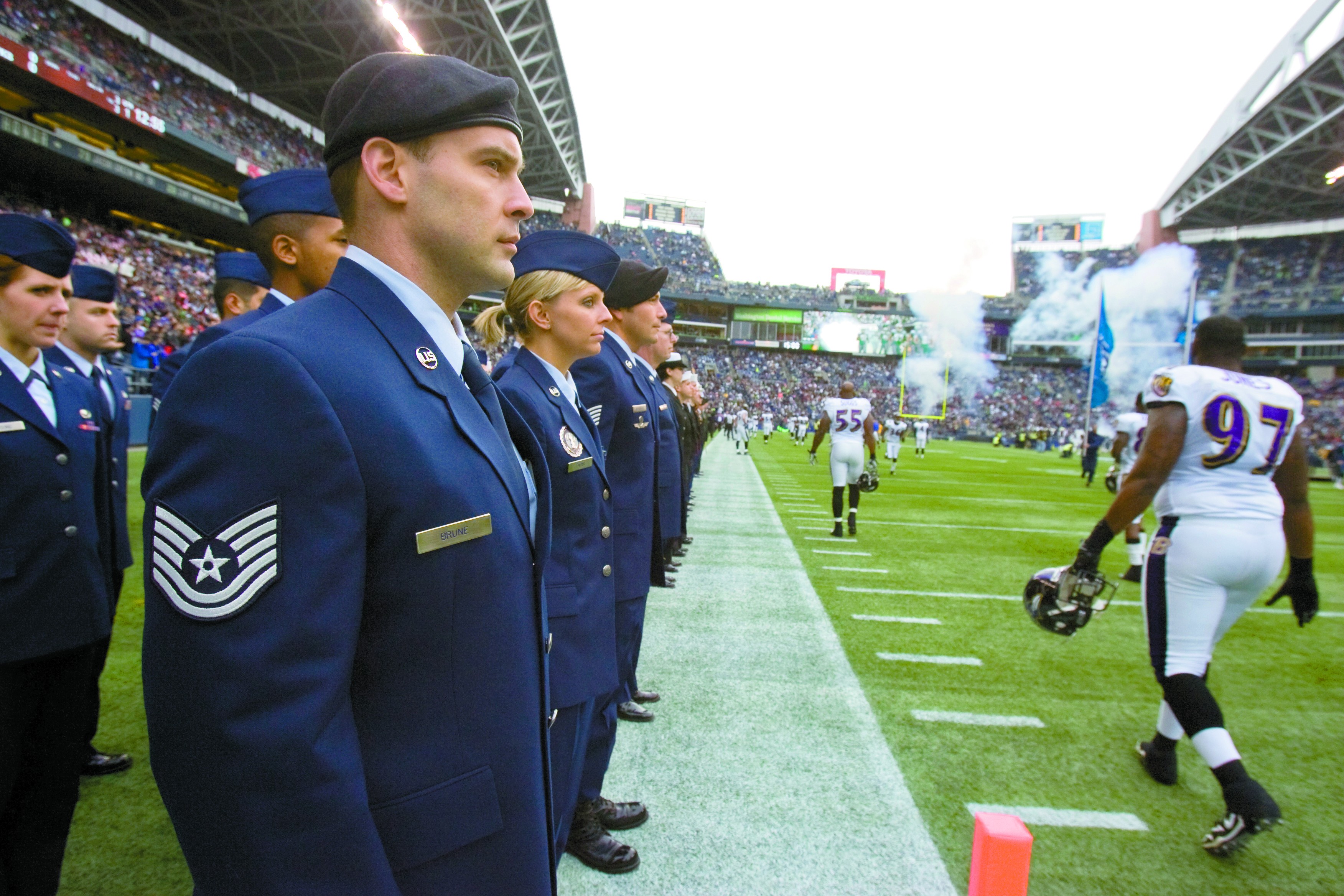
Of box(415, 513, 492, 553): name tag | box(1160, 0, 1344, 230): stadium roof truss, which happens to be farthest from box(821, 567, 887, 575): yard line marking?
box(1160, 0, 1344, 230): stadium roof truss

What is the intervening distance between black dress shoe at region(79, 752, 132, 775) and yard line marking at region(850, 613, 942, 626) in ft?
15.5

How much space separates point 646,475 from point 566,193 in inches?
1937

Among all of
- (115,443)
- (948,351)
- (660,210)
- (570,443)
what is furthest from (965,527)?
(660,210)

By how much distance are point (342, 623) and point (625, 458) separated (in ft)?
7.49

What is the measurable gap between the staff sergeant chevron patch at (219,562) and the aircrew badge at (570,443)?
1.43 meters

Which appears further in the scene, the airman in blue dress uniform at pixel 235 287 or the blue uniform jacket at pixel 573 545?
the airman in blue dress uniform at pixel 235 287

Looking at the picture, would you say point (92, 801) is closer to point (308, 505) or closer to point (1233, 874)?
point (308, 505)

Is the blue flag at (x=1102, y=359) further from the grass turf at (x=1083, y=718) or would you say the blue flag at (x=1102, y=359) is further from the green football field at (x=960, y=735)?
the green football field at (x=960, y=735)

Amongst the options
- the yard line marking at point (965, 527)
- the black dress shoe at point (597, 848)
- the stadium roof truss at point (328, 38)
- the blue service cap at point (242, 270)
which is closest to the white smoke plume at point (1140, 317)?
the stadium roof truss at point (328, 38)

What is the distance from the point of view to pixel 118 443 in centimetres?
379

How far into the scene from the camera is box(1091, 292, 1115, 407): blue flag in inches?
803

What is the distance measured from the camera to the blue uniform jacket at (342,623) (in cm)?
86

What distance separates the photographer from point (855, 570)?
7.79m

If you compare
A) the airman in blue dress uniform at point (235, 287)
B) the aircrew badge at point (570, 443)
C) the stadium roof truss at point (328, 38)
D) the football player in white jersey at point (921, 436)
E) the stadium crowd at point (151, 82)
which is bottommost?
the football player in white jersey at point (921, 436)
